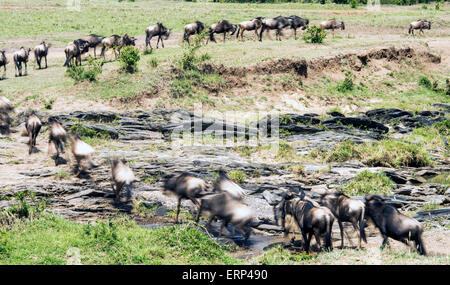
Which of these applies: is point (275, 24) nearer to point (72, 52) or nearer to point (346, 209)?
point (72, 52)

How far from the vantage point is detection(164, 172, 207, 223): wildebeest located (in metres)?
12.3

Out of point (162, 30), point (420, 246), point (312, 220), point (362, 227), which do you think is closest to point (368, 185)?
point (362, 227)

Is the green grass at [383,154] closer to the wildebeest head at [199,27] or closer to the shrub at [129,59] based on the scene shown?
the shrub at [129,59]

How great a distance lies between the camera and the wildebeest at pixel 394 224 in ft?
34.4

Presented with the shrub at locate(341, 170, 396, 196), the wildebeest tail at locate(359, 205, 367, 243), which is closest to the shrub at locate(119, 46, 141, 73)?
the shrub at locate(341, 170, 396, 196)

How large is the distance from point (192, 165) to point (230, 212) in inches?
246

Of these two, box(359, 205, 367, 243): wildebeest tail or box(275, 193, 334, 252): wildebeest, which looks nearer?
box(275, 193, 334, 252): wildebeest

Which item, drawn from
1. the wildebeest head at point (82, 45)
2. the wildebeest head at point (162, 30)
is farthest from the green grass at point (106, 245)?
the wildebeest head at point (162, 30)

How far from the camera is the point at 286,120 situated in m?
23.5

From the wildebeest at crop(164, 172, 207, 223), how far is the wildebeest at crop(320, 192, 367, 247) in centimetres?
295

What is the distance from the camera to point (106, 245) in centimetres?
1005

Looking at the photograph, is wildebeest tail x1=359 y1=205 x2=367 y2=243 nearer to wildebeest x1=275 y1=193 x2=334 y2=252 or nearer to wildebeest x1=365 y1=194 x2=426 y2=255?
wildebeest x1=365 y1=194 x2=426 y2=255

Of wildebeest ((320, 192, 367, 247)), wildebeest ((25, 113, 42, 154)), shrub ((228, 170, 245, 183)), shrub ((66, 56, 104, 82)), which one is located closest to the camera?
wildebeest ((320, 192, 367, 247))

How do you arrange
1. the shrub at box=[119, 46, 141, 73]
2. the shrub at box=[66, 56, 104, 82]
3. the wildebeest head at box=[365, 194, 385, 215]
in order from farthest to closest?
the shrub at box=[119, 46, 141, 73]
the shrub at box=[66, 56, 104, 82]
the wildebeest head at box=[365, 194, 385, 215]
